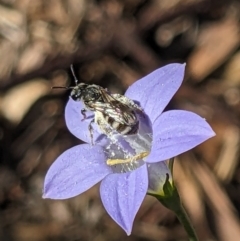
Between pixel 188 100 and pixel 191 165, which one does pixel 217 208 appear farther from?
pixel 188 100

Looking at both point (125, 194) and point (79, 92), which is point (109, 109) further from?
point (125, 194)

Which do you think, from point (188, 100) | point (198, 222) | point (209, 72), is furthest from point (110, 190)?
point (209, 72)

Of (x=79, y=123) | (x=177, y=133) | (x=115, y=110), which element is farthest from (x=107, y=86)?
(x=177, y=133)

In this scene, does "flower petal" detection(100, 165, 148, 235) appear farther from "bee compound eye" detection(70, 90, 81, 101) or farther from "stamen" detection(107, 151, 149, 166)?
"bee compound eye" detection(70, 90, 81, 101)

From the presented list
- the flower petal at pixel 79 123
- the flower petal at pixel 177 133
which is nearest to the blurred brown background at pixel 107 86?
the flower petal at pixel 79 123

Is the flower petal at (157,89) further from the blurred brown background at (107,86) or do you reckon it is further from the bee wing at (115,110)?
the blurred brown background at (107,86)

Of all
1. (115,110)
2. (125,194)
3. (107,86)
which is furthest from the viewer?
(107,86)

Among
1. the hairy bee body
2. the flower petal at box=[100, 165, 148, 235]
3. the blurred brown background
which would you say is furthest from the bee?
the blurred brown background
